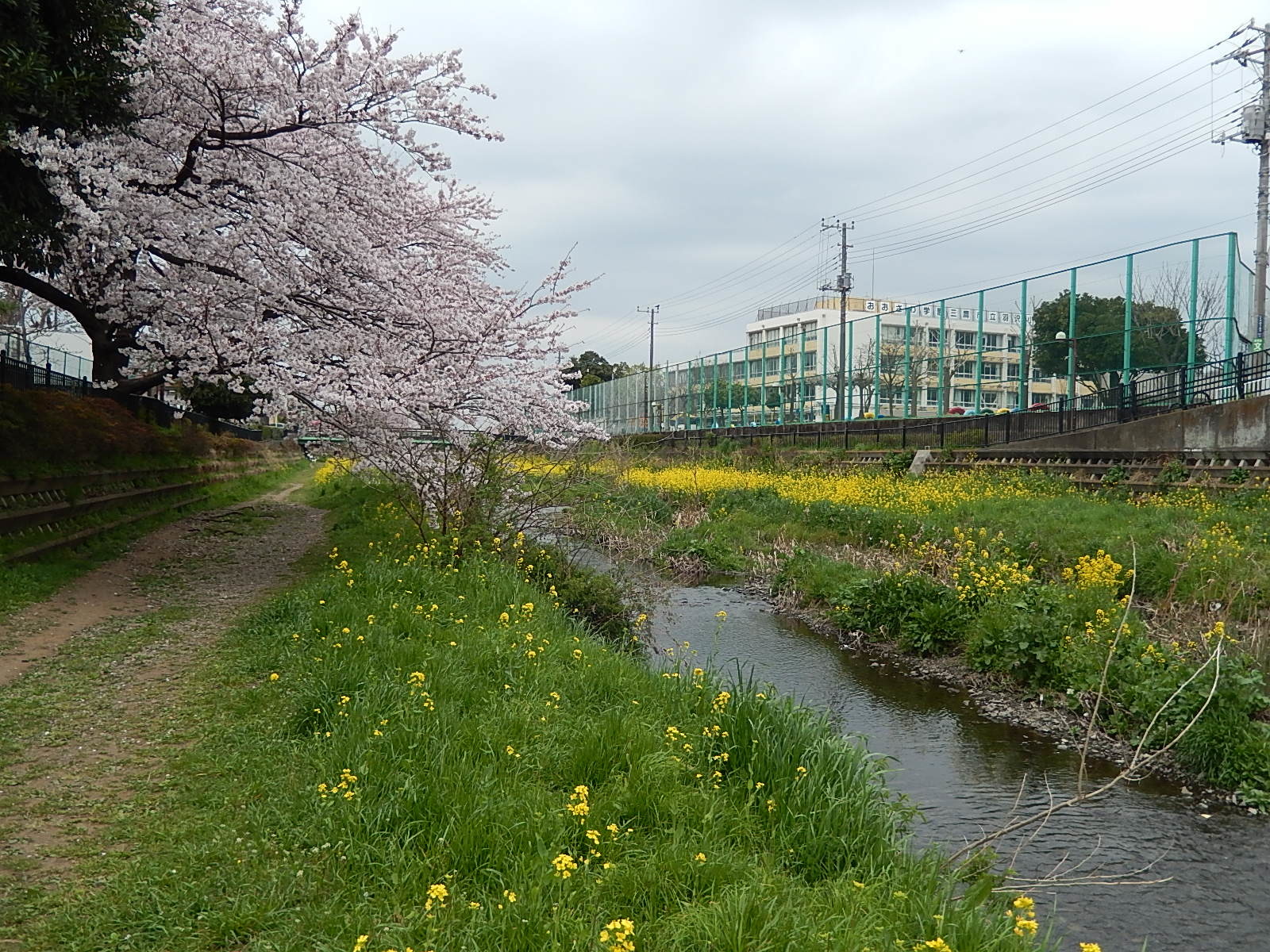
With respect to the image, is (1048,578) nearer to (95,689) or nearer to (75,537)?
(95,689)

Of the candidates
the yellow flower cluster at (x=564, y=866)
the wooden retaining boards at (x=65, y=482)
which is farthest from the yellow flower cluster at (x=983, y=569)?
the wooden retaining boards at (x=65, y=482)

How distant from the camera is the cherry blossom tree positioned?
31.9 feet

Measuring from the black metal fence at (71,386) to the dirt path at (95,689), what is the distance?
317 centimetres

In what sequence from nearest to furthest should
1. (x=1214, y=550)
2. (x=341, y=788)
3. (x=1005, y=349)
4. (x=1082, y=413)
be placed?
1. (x=341, y=788)
2. (x=1214, y=550)
3. (x=1082, y=413)
4. (x=1005, y=349)

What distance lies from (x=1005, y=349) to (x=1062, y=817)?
22.9 m

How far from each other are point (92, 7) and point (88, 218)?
1.80m

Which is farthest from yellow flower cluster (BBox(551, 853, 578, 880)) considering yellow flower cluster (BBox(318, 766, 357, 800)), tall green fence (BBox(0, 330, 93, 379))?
tall green fence (BBox(0, 330, 93, 379))

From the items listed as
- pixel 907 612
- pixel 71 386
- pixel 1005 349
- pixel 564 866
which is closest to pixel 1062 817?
pixel 564 866

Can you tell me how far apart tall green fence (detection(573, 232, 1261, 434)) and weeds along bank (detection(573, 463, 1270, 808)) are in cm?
366

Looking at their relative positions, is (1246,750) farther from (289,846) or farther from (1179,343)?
(1179,343)

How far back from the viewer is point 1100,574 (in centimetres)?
930

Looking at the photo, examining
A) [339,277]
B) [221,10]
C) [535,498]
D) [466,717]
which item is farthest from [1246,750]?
[221,10]

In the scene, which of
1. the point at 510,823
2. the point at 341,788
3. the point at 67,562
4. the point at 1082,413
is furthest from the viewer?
the point at 1082,413

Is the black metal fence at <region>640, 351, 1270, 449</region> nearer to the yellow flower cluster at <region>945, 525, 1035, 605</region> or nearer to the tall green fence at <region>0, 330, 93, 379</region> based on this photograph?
the yellow flower cluster at <region>945, 525, 1035, 605</region>
